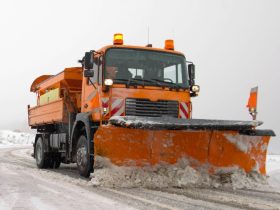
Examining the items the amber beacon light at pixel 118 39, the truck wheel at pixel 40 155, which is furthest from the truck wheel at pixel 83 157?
the truck wheel at pixel 40 155

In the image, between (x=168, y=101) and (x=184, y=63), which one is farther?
(x=184, y=63)

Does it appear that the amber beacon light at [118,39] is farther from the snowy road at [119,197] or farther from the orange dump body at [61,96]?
the snowy road at [119,197]

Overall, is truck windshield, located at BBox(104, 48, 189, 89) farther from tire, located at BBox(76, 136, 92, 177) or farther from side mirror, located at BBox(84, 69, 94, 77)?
tire, located at BBox(76, 136, 92, 177)

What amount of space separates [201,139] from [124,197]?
224 centimetres

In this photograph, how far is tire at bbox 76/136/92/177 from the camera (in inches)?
314

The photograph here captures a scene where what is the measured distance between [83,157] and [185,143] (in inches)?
79.5

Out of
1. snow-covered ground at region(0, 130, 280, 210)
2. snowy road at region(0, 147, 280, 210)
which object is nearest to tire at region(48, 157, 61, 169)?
snow-covered ground at region(0, 130, 280, 210)

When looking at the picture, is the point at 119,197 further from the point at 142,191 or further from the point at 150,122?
the point at 150,122

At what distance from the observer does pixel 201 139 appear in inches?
303

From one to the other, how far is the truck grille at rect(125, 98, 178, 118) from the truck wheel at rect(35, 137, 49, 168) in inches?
179

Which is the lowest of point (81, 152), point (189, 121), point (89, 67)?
point (81, 152)

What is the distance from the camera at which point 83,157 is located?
8.22m

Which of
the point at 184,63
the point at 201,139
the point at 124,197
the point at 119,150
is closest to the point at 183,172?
the point at 201,139

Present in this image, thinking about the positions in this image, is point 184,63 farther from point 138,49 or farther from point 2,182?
point 2,182
